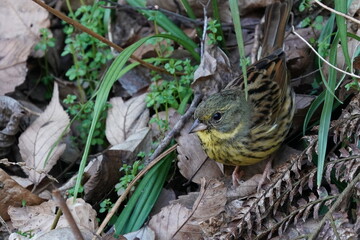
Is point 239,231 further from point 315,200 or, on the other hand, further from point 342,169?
point 342,169

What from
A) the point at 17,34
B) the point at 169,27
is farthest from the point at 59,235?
the point at 17,34

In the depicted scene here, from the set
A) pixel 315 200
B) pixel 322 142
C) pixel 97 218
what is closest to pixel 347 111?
pixel 322 142

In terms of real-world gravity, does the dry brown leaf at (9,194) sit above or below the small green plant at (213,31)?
below

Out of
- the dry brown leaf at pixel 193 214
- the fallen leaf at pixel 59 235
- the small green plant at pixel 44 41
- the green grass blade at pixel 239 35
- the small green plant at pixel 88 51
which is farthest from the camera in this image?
the small green plant at pixel 44 41

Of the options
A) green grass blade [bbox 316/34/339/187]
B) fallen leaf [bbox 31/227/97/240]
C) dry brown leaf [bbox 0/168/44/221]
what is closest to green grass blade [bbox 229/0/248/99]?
green grass blade [bbox 316/34/339/187]

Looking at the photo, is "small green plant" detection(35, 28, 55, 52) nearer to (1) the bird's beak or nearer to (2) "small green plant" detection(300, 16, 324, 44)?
(1) the bird's beak

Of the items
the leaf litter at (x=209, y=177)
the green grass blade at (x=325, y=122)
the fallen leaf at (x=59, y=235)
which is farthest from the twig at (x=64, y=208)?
the green grass blade at (x=325, y=122)

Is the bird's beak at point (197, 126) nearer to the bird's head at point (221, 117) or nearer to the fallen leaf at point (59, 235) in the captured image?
the bird's head at point (221, 117)
